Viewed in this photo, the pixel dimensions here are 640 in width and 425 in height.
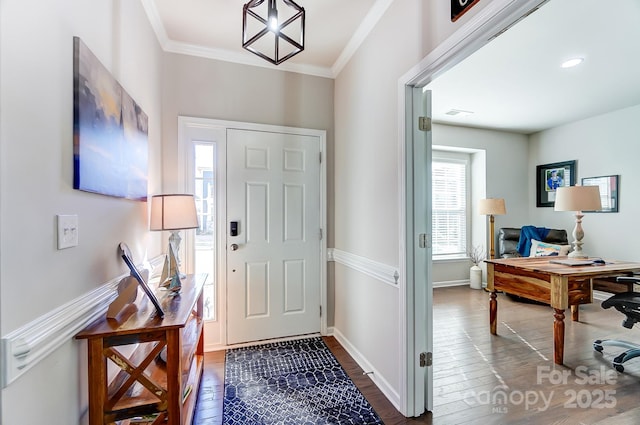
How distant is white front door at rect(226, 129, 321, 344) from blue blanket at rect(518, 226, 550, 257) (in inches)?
146

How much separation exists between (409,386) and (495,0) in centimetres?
206

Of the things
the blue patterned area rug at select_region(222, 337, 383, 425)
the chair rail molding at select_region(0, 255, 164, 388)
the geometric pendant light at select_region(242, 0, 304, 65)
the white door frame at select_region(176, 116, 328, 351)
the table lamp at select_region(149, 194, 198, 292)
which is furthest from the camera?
the white door frame at select_region(176, 116, 328, 351)

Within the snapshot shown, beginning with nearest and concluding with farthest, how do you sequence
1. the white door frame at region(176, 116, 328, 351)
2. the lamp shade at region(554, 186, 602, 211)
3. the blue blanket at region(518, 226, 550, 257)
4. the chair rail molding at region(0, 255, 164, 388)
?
the chair rail molding at region(0, 255, 164, 388)
the white door frame at region(176, 116, 328, 351)
the lamp shade at region(554, 186, 602, 211)
the blue blanket at region(518, 226, 550, 257)

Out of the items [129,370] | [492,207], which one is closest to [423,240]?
[129,370]

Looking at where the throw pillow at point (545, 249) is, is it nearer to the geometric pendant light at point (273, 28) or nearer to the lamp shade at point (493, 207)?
the lamp shade at point (493, 207)

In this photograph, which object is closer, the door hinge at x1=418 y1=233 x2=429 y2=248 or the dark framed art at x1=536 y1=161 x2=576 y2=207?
the door hinge at x1=418 y1=233 x2=429 y2=248

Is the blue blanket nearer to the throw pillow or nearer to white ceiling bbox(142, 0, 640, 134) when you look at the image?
the throw pillow

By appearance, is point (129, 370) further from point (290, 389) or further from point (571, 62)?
point (571, 62)

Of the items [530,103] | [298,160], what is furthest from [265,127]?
[530,103]

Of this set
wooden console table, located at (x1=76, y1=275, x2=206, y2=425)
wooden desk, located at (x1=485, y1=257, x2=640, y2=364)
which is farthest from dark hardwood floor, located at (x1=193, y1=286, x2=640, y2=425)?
wooden console table, located at (x1=76, y1=275, x2=206, y2=425)

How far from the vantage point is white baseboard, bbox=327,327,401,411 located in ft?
6.15

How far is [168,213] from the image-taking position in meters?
1.92

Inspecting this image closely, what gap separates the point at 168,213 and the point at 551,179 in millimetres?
5985

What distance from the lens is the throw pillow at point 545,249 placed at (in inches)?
155
